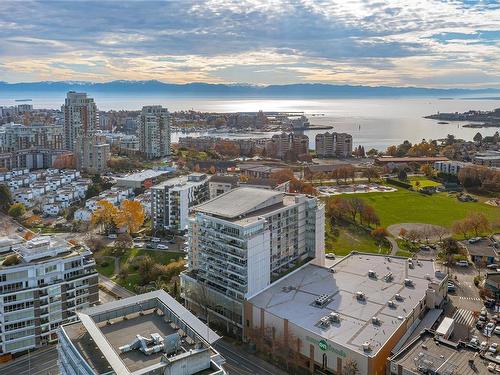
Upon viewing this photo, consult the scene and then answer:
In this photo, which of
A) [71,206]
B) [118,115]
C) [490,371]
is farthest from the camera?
[118,115]

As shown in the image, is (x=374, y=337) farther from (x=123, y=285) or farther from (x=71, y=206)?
(x=71, y=206)

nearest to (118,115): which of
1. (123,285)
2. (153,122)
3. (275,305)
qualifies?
(153,122)

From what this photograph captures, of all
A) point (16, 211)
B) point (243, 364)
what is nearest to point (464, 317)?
point (243, 364)

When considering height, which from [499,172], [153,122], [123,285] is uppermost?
[153,122]

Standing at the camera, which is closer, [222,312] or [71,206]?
[222,312]

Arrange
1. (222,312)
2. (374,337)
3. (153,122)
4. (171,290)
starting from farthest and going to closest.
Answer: (153,122) < (171,290) < (222,312) < (374,337)

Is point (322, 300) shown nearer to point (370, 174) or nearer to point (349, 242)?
point (349, 242)

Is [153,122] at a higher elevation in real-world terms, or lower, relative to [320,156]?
higher

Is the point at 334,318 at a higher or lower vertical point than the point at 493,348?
higher
